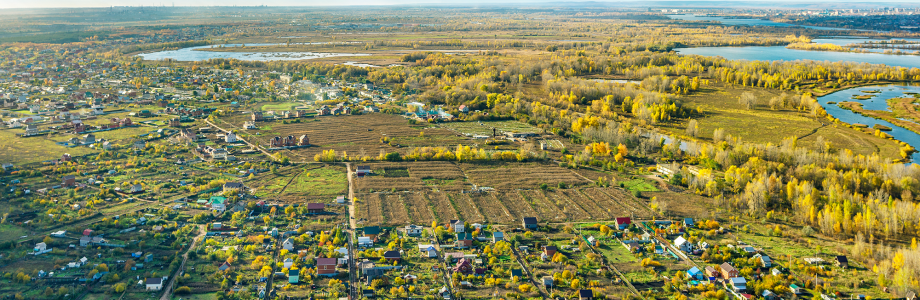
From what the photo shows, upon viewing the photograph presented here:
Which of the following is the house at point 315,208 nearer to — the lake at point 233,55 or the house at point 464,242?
the house at point 464,242

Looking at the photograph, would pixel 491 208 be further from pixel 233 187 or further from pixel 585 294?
pixel 233 187

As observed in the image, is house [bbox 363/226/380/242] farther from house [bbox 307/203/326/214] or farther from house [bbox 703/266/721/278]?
house [bbox 703/266/721/278]

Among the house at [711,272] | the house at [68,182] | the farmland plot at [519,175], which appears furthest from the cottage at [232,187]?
the house at [711,272]

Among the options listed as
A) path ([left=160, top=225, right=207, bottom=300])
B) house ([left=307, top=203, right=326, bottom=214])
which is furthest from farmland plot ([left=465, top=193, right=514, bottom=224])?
path ([left=160, top=225, right=207, bottom=300])

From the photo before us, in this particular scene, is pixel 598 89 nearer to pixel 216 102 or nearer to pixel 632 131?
pixel 632 131

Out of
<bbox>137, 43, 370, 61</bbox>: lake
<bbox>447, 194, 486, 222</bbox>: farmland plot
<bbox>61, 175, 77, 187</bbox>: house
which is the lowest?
<bbox>447, 194, 486, 222</bbox>: farmland plot

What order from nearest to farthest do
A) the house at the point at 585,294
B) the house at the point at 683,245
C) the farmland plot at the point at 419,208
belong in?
the house at the point at 585,294 < the house at the point at 683,245 < the farmland plot at the point at 419,208

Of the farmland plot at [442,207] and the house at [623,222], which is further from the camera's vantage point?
the farmland plot at [442,207]

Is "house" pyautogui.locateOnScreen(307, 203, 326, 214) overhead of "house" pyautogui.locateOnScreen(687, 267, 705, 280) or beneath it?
overhead

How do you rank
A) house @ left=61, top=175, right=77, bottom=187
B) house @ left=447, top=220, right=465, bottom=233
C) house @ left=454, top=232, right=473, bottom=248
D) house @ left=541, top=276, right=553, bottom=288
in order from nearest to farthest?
1. house @ left=541, top=276, right=553, bottom=288
2. house @ left=454, top=232, right=473, bottom=248
3. house @ left=447, top=220, right=465, bottom=233
4. house @ left=61, top=175, right=77, bottom=187
